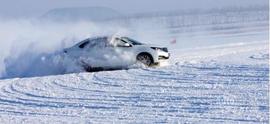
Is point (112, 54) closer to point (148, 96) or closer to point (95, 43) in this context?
point (95, 43)

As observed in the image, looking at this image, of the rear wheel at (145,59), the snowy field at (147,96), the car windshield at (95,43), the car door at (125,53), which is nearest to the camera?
the snowy field at (147,96)

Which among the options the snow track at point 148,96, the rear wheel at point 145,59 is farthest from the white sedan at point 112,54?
the snow track at point 148,96

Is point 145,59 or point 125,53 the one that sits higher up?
point 125,53

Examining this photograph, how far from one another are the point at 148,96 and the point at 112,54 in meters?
7.66

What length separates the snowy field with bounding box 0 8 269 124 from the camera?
1118cm

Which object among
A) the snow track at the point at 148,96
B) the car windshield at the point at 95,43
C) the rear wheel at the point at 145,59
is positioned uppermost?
the car windshield at the point at 95,43

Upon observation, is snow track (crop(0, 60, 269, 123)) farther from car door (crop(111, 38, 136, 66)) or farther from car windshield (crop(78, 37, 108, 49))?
car windshield (crop(78, 37, 108, 49))

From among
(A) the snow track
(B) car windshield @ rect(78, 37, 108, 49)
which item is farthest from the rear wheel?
(A) the snow track

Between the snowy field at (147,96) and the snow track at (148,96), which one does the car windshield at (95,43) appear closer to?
the snowy field at (147,96)

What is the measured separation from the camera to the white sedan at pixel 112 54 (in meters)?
20.9

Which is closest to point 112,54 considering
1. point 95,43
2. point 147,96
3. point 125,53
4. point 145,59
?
point 125,53

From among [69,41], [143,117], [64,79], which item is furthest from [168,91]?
[69,41]

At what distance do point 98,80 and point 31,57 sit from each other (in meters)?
6.01

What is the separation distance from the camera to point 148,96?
13.5 m
